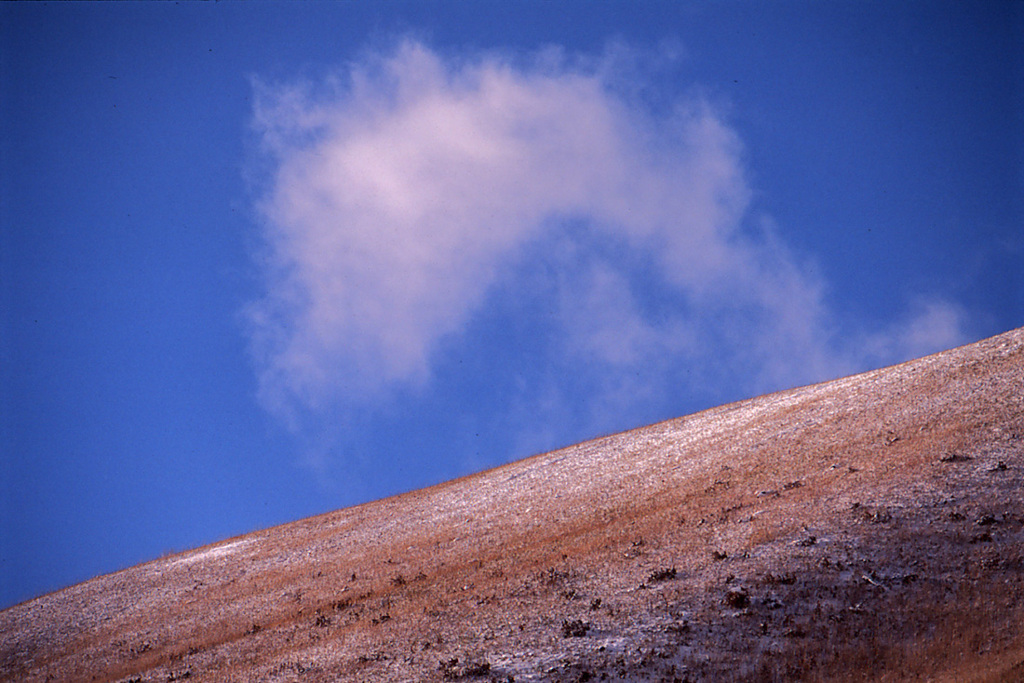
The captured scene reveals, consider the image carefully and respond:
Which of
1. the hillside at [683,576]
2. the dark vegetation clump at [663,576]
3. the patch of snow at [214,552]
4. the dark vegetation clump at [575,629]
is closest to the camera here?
the hillside at [683,576]

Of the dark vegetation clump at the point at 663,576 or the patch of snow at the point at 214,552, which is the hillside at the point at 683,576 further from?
the patch of snow at the point at 214,552

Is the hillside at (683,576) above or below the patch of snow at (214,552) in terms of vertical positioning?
below

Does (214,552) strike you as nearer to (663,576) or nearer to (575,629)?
(575,629)

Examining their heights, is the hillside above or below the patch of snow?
below

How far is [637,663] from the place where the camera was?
1308 cm

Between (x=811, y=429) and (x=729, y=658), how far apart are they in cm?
1430

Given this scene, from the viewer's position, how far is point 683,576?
1585cm

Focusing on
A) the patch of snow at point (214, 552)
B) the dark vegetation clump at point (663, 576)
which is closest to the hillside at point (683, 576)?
the dark vegetation clump at point (663, 576)

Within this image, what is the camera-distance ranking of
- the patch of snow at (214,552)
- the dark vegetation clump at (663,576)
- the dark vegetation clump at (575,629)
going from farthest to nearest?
the patch of snow at (214,552), the dark vegetation clump at (663,576), the dark vegetation clump at (575,629)

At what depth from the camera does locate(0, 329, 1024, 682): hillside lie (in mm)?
13258

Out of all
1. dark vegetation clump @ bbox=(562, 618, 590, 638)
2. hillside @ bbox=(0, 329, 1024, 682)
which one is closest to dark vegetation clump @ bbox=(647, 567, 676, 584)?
hillside @ bbox=(0, 329, 1024, 682)

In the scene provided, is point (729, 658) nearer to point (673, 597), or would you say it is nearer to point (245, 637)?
point (673, 597)

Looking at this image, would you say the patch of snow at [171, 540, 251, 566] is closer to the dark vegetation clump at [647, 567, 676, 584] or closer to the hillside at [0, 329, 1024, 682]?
the hillside at [0, 329, 1024, 682]

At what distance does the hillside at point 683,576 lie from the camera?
13258mm
